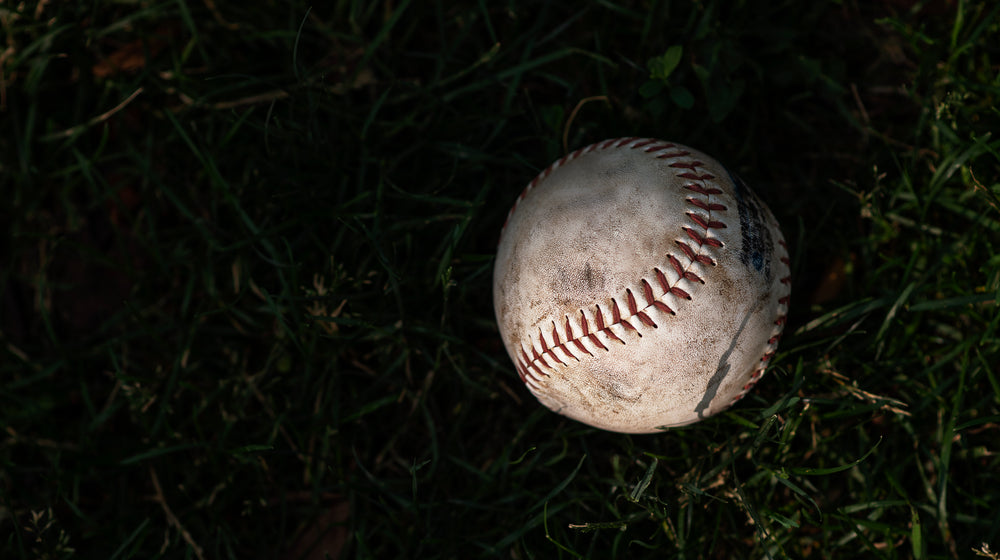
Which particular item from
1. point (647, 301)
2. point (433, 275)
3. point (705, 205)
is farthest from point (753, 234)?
point (433, 275)

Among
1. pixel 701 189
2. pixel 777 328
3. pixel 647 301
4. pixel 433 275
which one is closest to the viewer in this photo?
pixel 647 301

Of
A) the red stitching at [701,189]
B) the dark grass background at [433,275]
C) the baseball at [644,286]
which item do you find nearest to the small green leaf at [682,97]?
the dark grass background at [433,275]

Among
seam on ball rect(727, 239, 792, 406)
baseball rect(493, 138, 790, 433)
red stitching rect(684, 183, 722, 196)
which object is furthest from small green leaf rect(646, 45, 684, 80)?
seam on ball rect(727, 239, 792, 406)

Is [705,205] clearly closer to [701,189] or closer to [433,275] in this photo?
[701,189]

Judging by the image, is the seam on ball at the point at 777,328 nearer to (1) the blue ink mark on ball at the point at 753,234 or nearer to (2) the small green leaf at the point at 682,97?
(1) the blue ink mark on ball at the point at 753,234

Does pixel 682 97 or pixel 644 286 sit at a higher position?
pixel 682 97

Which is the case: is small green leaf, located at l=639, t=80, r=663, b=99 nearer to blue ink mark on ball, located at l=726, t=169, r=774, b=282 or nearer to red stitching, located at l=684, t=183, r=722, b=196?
blue ink mark on ball, located at l=726, t=169, r=774, b=282
